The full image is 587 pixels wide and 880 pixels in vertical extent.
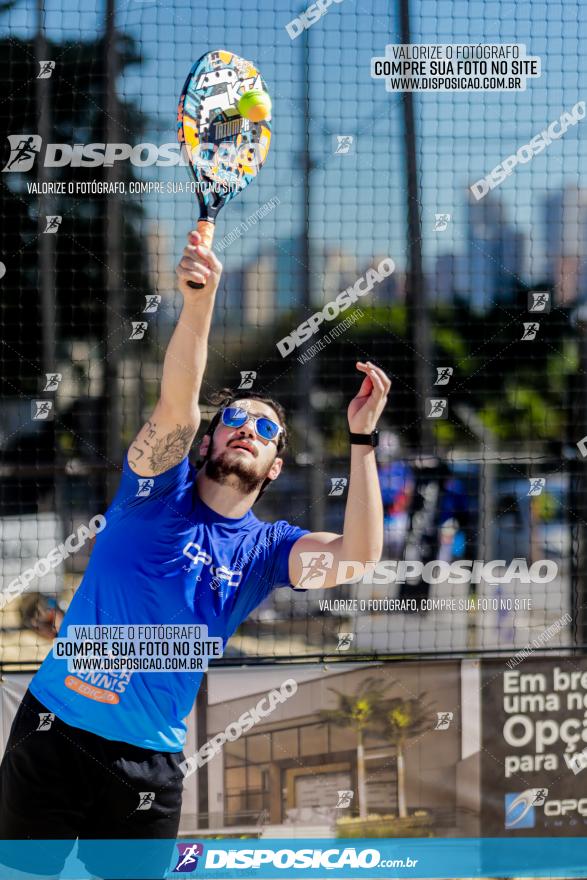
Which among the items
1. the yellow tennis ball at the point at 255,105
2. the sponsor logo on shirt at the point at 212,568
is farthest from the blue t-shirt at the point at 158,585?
the yellow tennis ball at the point at 255,105

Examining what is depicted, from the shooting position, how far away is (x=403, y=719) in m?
4.08

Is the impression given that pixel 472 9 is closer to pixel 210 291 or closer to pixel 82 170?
pixel 82 170

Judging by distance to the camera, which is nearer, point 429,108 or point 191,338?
point 191,338

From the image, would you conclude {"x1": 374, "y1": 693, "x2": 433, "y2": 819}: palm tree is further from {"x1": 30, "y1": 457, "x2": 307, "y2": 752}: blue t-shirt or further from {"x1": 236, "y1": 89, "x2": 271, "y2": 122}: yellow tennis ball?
{"x1": 236, "y1": 89, "x2": 271, "y2": 122}: yellow tennis ball

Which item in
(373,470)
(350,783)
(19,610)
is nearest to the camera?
(373,470)

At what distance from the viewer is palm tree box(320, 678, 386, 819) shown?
4051mm

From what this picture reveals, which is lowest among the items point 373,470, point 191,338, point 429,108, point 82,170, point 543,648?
point 543,648

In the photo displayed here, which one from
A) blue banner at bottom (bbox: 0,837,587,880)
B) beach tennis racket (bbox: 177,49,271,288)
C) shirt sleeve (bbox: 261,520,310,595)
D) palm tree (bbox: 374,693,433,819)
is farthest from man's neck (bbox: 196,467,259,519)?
blue banner at bottom (bbox: 0,837,587,880)

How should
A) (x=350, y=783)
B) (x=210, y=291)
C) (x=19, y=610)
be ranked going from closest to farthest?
(x=210, y=291) < (x=350, y=783) < (x=19, y=610)

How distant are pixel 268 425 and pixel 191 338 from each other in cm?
63

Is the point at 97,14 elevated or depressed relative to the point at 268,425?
elevated

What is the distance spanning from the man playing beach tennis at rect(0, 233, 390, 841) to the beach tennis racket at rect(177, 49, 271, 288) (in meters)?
0.72

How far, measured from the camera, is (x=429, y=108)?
4.23m

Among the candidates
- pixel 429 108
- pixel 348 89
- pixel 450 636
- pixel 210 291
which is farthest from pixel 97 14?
pixel 450 636
